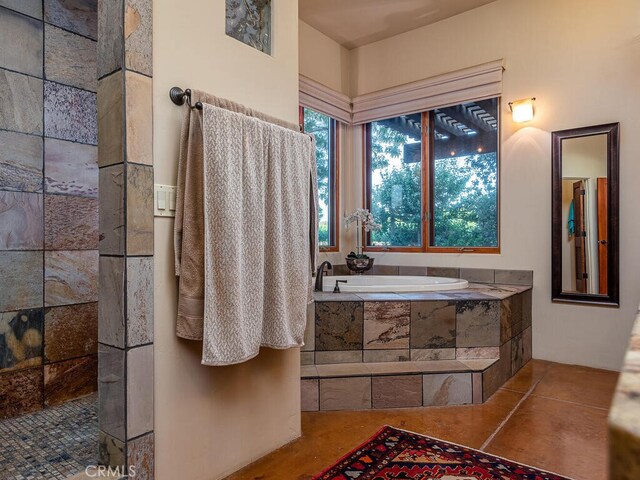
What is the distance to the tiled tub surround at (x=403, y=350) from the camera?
2371 mm

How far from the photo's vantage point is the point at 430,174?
3.90 metres

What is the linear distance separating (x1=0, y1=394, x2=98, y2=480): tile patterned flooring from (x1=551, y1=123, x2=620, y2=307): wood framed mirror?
10.4 ft

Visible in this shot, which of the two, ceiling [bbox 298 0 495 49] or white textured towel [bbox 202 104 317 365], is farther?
ceiling [bbox 298 0 495 49]

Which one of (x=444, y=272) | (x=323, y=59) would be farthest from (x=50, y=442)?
(x=323, y=59)

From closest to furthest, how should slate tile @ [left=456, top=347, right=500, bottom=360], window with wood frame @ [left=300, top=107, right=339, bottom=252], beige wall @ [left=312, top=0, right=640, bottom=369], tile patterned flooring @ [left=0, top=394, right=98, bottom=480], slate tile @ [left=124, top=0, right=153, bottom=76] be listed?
slate tile @ [left=124, top=0, right=153, bottom=76]
tile patterned flooring @ [left=0, top=394, right=98, bottom=480]
slate tile @ [left=456, top=347, right=500, bottom=360]
beige wall @ [left=312, top=0, right=640, bottom=369]
window with wood frame @ [left=300, top=107, right=339, bottom=252]

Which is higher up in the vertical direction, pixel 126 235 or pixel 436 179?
pixel 436 179

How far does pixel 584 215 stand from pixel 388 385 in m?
1.97

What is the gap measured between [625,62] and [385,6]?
1.84 metres

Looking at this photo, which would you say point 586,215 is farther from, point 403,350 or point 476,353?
point 403,350

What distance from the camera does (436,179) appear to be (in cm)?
388

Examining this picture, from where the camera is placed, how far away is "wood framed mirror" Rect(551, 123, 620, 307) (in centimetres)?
296

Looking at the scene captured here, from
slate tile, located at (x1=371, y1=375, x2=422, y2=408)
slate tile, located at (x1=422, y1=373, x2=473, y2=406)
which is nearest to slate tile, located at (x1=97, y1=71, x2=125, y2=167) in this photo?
slate tile, located at (x1=371, y1=375, x2=422, y2=408)

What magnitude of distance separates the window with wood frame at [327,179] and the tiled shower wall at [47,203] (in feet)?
7.26

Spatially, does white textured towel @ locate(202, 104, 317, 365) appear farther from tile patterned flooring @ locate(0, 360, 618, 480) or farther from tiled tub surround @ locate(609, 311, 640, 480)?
tiled tub surround @ locate(609, 311, 640, 480)
